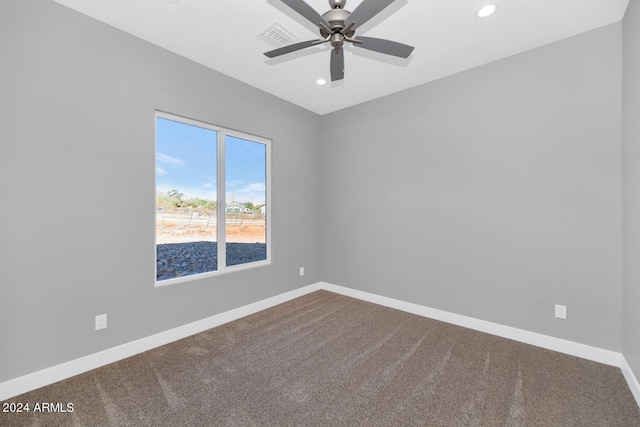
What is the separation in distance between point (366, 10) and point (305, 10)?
A: 0.37m

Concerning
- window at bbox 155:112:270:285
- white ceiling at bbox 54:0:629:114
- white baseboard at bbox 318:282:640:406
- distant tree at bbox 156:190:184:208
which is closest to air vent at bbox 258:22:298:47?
white ceiling at bbox 54:0:629:114

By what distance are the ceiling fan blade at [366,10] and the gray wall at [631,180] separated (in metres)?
1.87

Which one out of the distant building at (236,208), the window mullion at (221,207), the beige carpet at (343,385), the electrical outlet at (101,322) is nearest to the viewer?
the beige carpet at (343,385)

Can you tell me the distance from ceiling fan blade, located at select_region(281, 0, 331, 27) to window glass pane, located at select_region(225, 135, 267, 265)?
6.17 feet

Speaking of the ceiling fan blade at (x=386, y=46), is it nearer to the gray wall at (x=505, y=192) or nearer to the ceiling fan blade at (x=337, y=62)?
the ceiling fan blade at (x=337, y=62)

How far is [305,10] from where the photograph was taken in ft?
5.30

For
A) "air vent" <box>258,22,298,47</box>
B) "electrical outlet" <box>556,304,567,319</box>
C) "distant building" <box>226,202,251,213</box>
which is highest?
"air vent" <box>258,22,298,47</box>

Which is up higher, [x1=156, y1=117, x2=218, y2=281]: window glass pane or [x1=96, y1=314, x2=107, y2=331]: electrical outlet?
[x1=156, y1=117, x2=218, y2=281]: window glass pane

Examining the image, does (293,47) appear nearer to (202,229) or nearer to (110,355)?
(202,229)

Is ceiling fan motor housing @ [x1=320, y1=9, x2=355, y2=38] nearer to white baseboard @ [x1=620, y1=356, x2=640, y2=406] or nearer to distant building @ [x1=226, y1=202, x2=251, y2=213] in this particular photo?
distant building @ [x1=226, y1=202, x2=251, y2=213]

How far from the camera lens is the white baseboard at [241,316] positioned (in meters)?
1.86

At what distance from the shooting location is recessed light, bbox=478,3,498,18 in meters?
1.99

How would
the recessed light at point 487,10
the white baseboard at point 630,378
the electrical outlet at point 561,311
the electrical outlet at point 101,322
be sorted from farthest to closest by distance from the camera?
the electrical outlet at point 561,311 < the electrical outlet at point 101,322 < the recessed light at point 487,10 < the white baseboard at point 630,378

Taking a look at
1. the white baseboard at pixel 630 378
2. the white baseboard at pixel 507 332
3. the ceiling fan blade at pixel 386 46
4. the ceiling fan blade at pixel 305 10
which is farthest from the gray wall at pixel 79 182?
the white baseboard at pixel 630 378
